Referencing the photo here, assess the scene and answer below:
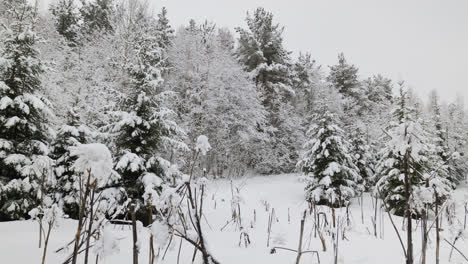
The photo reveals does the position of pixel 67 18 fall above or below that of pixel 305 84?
above

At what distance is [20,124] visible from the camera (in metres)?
7.47

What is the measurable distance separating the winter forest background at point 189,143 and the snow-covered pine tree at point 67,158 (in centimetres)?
4

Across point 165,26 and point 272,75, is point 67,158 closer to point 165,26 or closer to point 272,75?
point 272,75

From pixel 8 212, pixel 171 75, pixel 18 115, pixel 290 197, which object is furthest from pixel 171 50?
pixel 8 212

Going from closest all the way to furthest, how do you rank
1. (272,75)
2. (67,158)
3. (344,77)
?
(67,158)
(272,75)
(344,77)

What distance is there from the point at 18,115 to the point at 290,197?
1374 centimetres

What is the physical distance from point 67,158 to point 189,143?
11671 mm

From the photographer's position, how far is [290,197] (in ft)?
54.3

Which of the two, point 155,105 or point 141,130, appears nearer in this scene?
point 141,130

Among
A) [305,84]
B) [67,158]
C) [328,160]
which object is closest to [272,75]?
[305,84]

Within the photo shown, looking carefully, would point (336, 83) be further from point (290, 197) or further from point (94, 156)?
point (94, 156)

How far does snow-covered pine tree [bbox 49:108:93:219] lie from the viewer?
816 centimetres

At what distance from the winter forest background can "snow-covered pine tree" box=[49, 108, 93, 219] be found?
0.15 ft

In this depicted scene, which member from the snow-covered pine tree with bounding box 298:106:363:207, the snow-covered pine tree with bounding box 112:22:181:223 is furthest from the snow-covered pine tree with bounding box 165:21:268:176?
the snow-covered pine tree with bounding box 112:22:181:223
